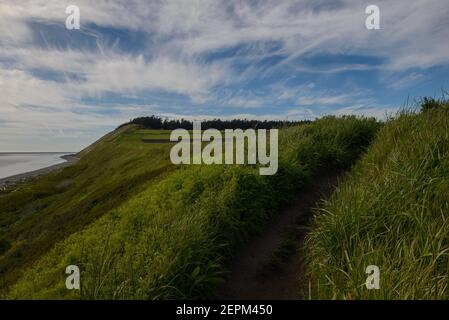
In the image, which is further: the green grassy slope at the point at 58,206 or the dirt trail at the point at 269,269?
the green grassy slope at the point at 58,206

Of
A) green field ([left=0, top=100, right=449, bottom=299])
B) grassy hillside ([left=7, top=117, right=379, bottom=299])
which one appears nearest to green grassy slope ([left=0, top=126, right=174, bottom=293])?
grassy hillside ([left=7, top=117, right=379, bottom=299])

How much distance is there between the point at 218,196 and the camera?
28.6 ft

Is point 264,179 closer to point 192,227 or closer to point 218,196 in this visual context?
point 218,196

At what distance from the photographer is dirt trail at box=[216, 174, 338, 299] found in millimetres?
6317

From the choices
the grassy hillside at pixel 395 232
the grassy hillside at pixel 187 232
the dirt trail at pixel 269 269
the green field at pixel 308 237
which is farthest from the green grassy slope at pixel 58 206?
the grassy hillside at pixel 395 232

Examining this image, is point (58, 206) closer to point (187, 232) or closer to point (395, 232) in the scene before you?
point (187, 232)

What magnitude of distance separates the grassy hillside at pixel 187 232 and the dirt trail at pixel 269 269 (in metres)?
0.29

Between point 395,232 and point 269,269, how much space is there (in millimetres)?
2442

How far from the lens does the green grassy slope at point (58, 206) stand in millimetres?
21141

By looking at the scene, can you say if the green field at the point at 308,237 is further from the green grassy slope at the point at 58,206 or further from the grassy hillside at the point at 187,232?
the green grassy slope at the point at 58,206

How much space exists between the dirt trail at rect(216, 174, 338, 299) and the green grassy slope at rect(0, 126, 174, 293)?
11.2m
